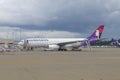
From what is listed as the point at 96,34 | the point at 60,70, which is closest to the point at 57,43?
the point at 96,34

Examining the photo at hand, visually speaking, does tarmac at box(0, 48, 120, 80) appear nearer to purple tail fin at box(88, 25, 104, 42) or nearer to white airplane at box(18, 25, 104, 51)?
white airplane at box(18, 25, 104, 51)

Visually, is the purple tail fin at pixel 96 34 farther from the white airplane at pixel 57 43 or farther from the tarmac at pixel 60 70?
the tarmac at pixel 60 70

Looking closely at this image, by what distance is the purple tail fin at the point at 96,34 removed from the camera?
8022 centimetres

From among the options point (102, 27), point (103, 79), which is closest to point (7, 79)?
point (103, 79)

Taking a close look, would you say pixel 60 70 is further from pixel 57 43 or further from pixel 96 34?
pixel 96 34

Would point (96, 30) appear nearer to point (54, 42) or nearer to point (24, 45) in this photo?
point (54, 42)

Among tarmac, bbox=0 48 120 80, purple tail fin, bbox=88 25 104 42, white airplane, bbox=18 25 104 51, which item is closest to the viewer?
tarmac, bbox=0 48 120 80

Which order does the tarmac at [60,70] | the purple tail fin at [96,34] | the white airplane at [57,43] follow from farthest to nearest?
1. the purple tail fin at [96,34]
2. the white airplane at [57,43]
3. the tarmac at [60,70]

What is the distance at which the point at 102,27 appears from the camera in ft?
270

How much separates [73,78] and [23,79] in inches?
102

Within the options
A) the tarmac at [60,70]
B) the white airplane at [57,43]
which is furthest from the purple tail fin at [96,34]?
the tarmac at [60,70]

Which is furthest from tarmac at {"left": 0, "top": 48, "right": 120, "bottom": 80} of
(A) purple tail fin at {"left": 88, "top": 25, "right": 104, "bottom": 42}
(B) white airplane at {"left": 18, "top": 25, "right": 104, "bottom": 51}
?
(A) purple tail fin at {"left": 88, "top": 25, "right": 104, "bottom": 42}

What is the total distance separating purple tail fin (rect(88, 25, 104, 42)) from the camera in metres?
80.2

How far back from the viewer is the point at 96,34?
81062mm
